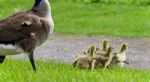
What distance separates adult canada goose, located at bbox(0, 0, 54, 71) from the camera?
959 centimetres

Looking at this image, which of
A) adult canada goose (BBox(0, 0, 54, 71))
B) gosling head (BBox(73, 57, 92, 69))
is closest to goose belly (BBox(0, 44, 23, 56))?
adult canada goose (BBox(0, 0, 54, 71))

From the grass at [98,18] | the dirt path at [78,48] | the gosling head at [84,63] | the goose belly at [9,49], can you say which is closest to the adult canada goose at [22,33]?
the goose belly at [9,49]

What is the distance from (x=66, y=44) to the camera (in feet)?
55.0

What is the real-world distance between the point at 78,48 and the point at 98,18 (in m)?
4.70

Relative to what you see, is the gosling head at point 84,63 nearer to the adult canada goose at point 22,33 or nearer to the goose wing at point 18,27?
the adult canada goose at point 22,33

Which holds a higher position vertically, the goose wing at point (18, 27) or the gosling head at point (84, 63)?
the goose wing at point (18, 27)

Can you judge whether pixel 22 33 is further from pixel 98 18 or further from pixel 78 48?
Answer: pixel 98 18

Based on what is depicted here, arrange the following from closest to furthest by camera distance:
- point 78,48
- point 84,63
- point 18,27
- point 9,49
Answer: point 9,49
point 18,27
point 84,63
point 78,48

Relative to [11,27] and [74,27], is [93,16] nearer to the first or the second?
[74,27]

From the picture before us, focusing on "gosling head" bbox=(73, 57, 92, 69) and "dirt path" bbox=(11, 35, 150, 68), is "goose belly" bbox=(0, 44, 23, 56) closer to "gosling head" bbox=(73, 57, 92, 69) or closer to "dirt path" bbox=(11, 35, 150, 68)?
"gosling head" bbox=(73, 57, 92, 69)

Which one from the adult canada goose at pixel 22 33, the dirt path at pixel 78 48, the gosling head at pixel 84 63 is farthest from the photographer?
the dirt path at pixel 78 48

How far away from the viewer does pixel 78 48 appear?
16.1 meters

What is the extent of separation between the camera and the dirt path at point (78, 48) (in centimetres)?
1445

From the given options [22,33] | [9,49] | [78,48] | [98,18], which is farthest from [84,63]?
[98,18]
